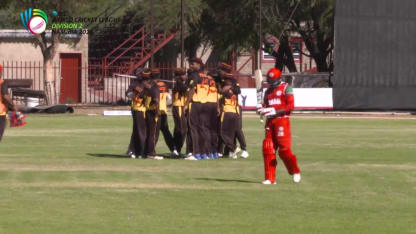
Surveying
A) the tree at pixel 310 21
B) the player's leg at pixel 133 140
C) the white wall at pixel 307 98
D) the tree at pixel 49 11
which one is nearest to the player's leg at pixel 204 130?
the player's leg at pixel 133 140

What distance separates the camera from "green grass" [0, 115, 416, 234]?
432 inches

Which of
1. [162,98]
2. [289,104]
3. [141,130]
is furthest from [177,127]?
[289,104]

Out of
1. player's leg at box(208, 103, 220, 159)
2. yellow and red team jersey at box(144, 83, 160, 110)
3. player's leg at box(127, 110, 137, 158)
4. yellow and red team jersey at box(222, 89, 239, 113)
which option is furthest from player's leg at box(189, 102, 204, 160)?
player's leg at box(127, 110, 137, 158)

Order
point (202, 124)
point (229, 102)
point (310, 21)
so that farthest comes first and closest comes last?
point (310, 21) → point (229, 102) → point (202, 124)

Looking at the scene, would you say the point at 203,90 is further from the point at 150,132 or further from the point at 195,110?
the point at 150,132

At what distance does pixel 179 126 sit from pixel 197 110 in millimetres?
1544

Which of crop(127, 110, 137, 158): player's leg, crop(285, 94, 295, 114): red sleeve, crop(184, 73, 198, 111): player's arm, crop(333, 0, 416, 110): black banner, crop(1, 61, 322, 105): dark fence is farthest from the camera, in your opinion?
crop(1, 61, 322, 105): dark fence

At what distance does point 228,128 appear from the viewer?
20172 mm

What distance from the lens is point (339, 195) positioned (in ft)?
45.1

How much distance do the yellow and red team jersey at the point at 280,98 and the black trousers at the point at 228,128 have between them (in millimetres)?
5100

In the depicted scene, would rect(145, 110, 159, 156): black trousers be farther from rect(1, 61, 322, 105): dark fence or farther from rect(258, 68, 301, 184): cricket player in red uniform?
rect(1, 61, 322, 105): dark fence

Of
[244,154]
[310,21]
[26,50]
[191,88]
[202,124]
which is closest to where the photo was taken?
[191,88]

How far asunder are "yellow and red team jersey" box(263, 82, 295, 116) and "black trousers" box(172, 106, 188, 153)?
6103 millimetres

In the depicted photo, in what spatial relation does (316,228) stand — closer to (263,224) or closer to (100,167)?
(263,224)
